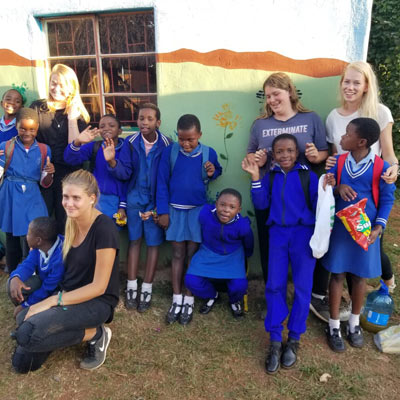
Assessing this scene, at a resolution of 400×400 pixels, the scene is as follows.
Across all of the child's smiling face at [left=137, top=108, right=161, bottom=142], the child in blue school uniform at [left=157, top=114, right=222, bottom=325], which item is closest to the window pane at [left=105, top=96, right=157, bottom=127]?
the child's smiling face at [left=137, top=108, right=161, bottom=142]

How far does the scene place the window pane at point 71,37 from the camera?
12.1 ft

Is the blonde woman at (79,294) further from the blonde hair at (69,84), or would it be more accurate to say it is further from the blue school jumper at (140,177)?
the blonde hair at (69,84)

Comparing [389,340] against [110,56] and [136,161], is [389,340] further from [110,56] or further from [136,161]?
[110,56]

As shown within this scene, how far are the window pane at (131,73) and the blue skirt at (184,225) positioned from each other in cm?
138

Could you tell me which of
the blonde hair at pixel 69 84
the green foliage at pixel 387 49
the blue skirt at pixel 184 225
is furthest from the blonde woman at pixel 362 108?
the green foliage at pixel 387 49

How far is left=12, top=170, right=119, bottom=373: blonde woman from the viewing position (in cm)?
237

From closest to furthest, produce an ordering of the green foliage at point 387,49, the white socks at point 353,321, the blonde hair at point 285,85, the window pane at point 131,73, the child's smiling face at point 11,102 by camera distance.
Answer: the white socks at point 353,321, the blonde hair at point 285,85, the child's smiling face at point 11,102, the window pane at point 131,73, the green foliage at point 387,49

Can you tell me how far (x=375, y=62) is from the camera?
19.7 feet

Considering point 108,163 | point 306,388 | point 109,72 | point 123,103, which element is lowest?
point 306,388

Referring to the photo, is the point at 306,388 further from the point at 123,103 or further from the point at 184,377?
the point at 123,103

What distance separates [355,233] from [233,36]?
6.66 ft

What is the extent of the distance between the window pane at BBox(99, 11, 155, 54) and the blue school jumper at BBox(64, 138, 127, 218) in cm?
103

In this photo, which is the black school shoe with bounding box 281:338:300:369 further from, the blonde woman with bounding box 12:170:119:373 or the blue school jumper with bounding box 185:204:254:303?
the blonde woman with bounding box 12:170:119:373

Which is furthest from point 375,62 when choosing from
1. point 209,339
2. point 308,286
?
point 209,339
